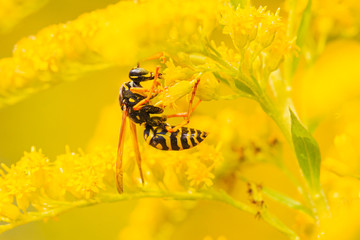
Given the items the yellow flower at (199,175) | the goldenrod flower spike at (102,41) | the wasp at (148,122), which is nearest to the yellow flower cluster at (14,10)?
the goldenrod flower spike at (102,41)

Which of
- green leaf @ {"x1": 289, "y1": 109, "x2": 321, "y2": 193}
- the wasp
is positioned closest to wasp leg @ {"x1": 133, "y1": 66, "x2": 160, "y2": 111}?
the wasp

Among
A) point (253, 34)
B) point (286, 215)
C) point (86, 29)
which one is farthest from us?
point (286, 215)

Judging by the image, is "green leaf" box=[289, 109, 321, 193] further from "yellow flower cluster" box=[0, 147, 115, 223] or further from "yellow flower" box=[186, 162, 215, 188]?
"yellow flower cluster" box=[0, 147, 115, 223]

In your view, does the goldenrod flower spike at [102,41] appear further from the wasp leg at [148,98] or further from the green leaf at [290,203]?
the green leaf at [290,203]

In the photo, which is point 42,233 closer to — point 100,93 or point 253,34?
point 100,93

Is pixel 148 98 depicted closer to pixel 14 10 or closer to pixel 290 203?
pixel 290 203

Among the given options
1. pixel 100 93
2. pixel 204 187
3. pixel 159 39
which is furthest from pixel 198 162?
pixel 100 93
